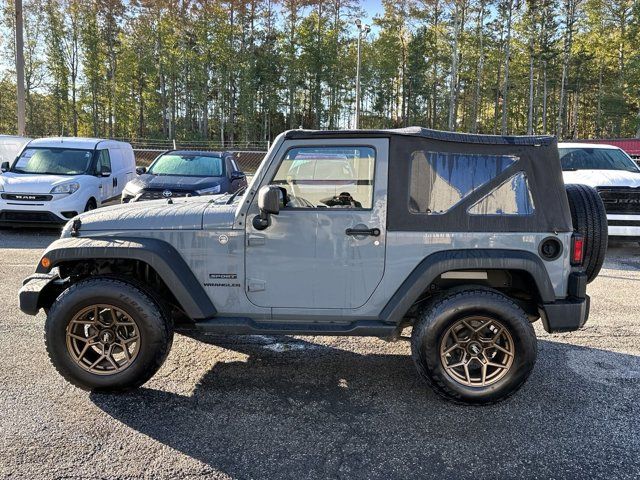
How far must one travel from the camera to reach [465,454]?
297cm

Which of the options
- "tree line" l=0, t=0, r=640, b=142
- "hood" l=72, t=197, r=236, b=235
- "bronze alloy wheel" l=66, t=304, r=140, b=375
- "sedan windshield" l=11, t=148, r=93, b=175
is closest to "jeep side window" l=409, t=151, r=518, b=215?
"hood" l=72, t=197, r=236, b=235

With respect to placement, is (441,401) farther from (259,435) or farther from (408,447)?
(259,435)

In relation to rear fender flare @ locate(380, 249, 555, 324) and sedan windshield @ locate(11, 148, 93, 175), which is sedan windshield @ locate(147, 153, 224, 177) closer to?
sedan windshield @ locate(11, 148, 93, 175)

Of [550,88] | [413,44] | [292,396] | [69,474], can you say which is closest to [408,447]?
[292,396]

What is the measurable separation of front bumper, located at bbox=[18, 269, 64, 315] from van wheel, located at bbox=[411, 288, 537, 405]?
2.59m

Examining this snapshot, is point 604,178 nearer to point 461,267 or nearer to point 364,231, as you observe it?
point 461,267

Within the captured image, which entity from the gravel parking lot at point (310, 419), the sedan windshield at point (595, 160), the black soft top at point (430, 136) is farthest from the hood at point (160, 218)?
the sedan windshield at point (595, 160)

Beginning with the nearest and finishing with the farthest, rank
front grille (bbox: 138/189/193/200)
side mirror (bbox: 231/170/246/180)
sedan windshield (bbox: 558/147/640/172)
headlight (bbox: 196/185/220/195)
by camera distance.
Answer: front grille (bbox: 138/189/193/200) → headlight (bbox: 196/185/220/195) → sedan windshield (bbox: 558/147/640/172) → side mirror (bbox: 231/170/246/180)

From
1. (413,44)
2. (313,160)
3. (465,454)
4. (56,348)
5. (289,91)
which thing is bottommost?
(465,454)

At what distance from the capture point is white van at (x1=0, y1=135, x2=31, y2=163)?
14.2 meters

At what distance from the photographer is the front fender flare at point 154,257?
346 cm

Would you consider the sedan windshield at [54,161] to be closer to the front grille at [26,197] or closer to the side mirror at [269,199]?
the front grille at [26,197]

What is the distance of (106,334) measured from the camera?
358cm

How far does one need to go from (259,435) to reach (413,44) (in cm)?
5602
